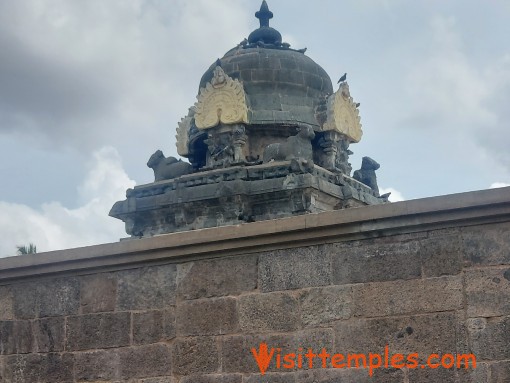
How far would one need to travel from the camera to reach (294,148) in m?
17.2

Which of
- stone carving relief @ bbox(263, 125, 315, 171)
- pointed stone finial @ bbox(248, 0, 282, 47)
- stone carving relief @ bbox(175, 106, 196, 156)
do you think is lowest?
stone carving relief @ bbox(263, 125, 315, 171)

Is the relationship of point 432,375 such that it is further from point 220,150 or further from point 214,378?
point 220,150

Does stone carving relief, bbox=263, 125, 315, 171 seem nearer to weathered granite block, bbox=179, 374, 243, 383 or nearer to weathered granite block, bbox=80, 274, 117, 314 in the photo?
weathered granite block, bbox=80, 274, 117, 314

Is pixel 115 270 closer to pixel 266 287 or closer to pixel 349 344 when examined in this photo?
pixel 266 287

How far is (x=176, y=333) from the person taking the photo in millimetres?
6402

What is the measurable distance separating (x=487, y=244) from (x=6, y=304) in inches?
157

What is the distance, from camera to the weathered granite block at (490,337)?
5.27m

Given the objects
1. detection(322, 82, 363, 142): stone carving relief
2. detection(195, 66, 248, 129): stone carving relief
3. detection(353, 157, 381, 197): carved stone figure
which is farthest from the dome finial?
detection(353, 157, 381, 197): carved stone figure

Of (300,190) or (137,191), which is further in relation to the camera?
(137,191)

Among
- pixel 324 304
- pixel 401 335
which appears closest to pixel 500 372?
pixel 401 335

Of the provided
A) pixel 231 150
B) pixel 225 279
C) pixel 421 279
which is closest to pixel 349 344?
pixel 421 279

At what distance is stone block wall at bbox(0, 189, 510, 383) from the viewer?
545 centimetres

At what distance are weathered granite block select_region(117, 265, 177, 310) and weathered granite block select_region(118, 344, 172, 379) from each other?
0.31 m

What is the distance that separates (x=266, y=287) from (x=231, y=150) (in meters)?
11.9
